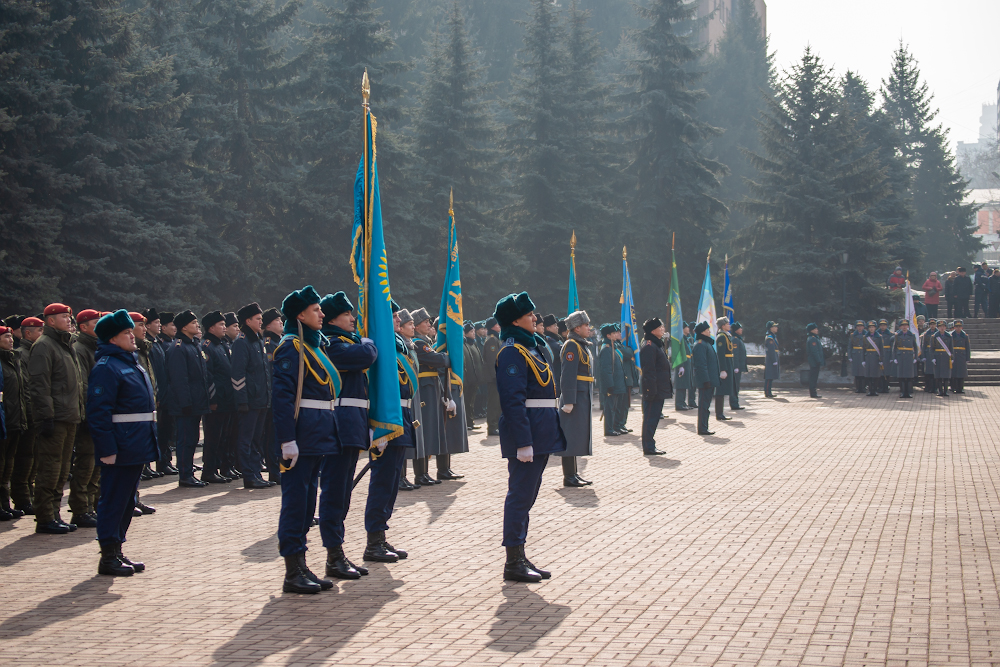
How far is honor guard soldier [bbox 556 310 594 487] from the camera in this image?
11516mm

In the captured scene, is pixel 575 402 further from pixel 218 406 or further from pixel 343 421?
pixel 343 421

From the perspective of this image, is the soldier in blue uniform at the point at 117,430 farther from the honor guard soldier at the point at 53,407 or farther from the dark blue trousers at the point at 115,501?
the honor guard soldier at the point at 53,407

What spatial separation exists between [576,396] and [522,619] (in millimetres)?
6048

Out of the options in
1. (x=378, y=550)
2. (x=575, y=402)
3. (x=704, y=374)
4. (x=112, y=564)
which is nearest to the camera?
(x=112, y=564)

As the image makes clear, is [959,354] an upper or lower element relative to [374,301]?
lower

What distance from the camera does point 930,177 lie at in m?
56.3

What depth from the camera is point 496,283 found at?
36.8m

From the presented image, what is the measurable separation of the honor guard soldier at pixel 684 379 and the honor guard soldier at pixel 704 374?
9.50 ft

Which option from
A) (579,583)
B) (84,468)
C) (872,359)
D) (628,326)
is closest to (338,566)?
(579,583)

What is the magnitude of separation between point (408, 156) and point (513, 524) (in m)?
28.3

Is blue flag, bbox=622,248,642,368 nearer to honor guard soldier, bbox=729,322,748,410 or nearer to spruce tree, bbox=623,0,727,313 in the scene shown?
honor guard soldier, bbox=729,322,748,410

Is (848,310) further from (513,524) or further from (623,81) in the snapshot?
(513,524)

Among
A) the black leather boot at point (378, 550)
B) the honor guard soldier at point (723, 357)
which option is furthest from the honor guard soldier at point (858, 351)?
the black leather boot at point (378, 550)

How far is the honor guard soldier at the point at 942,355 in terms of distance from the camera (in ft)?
85.0
